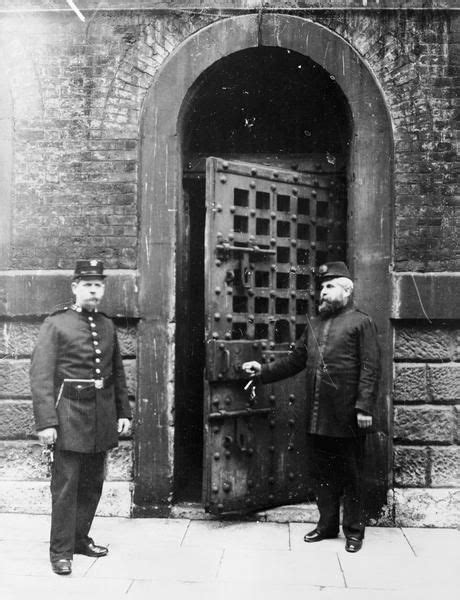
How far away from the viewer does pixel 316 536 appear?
4652 millimetres

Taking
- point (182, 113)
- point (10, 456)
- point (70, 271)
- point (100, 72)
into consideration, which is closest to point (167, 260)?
point (70, 271)

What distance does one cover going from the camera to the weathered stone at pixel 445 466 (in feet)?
16.6

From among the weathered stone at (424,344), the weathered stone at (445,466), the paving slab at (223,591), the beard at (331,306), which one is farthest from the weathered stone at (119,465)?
the weathered stone at (445,466)

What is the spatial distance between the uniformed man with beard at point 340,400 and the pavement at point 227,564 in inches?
9.4

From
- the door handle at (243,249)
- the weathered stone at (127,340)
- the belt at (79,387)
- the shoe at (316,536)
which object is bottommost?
the shoe at (316,536)

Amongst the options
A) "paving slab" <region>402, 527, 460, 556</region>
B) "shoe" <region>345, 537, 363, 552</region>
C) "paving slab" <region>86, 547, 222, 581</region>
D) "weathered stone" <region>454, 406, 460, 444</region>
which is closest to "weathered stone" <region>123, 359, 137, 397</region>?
"paving slab" <region>86, 547, 222, 581</region>

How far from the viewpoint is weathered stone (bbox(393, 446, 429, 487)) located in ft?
16.7

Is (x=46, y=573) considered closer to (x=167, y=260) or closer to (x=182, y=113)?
(x=167, y=260)

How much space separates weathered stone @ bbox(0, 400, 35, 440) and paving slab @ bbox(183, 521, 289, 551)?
1460 millimetres

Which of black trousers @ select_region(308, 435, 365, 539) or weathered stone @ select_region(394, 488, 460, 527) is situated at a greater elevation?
black trousers @ select_region(308, 435, 365, 539)

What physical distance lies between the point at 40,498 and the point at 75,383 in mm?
1539

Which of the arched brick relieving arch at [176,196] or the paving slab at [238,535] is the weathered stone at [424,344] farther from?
the paving slab at [238,535]

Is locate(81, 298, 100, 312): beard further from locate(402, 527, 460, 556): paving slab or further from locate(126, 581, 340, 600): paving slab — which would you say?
locate(402, 527, 460, 556): paving slab

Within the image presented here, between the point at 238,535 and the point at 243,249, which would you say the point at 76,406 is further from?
the point at 243,249
